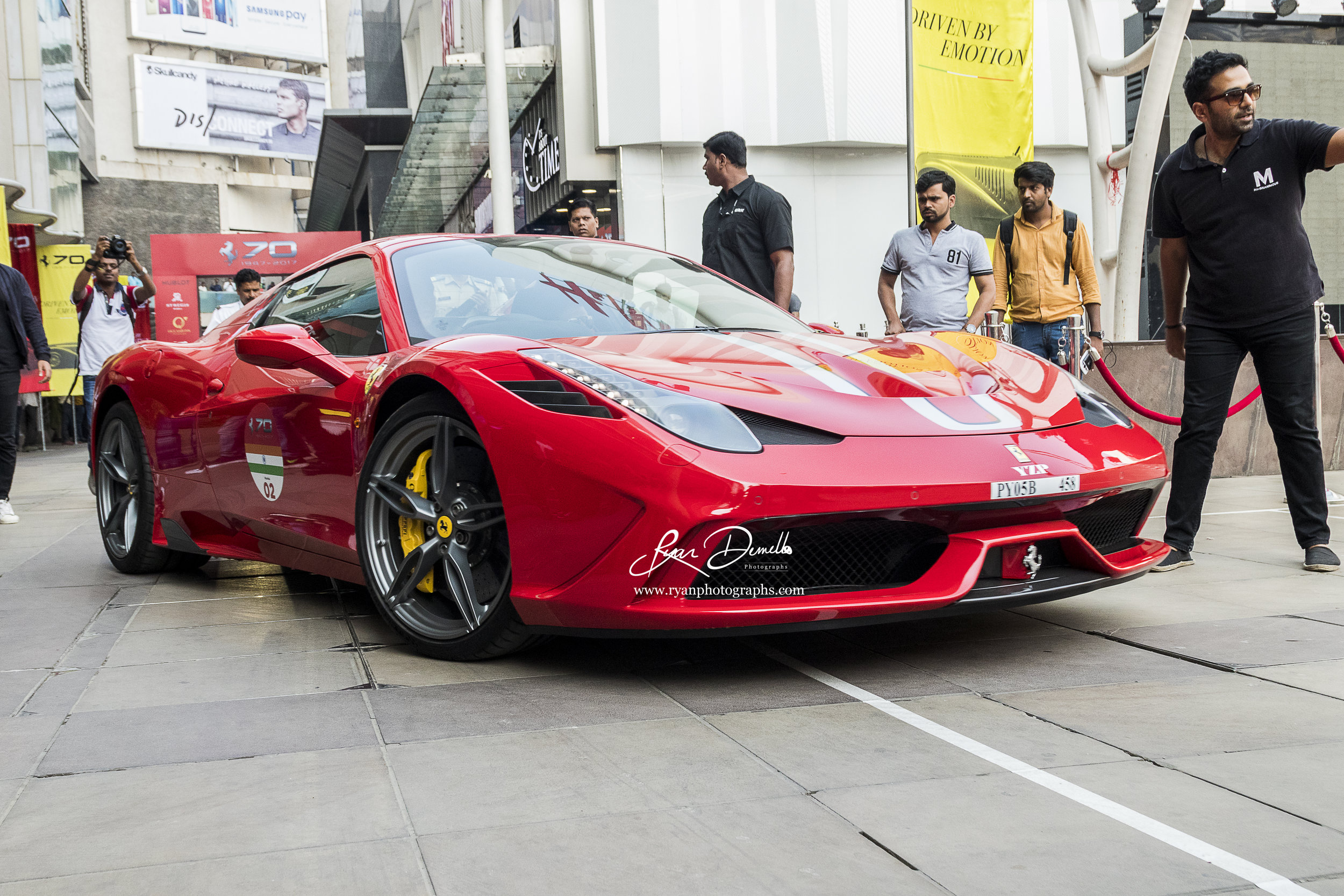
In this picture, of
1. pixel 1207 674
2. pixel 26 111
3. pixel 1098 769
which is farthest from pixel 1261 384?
pixel 26 111

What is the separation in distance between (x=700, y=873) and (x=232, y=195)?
78.7 metres

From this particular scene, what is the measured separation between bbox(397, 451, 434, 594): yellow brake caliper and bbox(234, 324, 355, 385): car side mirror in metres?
0.44

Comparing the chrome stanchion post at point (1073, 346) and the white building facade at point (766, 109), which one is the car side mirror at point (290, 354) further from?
the white building facade at point (766, 109)

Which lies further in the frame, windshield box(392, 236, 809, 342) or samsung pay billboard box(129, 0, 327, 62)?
samsung pay billboard box(129, 0, 327, 62)

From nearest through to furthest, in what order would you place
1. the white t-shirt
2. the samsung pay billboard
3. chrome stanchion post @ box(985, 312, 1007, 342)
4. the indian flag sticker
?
the indian flag sticker
chrome stanchion post @ box(985, 312, 1007, 342)
the white t-shirt
the samsung pay billboard

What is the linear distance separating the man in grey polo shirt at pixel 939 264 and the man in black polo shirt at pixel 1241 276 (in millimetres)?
1946

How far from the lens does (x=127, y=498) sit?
17.1ft

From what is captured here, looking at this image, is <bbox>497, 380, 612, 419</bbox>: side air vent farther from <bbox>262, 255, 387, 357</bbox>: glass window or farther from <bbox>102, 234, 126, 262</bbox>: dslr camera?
<bbox>102, 234, 126, 262</bbox>: dslr camera

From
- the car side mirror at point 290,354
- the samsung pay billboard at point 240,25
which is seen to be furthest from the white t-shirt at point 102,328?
the samsung pay billboard at point 240,25

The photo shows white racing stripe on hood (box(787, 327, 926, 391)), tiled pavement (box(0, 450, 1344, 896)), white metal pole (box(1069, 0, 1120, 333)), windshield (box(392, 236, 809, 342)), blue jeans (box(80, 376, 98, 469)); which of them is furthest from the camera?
white metal pole (box(1069, 0, 1120, 333))

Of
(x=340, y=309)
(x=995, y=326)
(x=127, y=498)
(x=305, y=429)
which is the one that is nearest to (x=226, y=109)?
(x=995, y=326)

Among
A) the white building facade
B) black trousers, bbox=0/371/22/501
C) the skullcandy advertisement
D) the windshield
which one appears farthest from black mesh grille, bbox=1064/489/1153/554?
the skullcandy advertisement

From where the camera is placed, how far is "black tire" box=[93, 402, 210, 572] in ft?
16.6

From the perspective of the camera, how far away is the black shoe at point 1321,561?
438 cm
